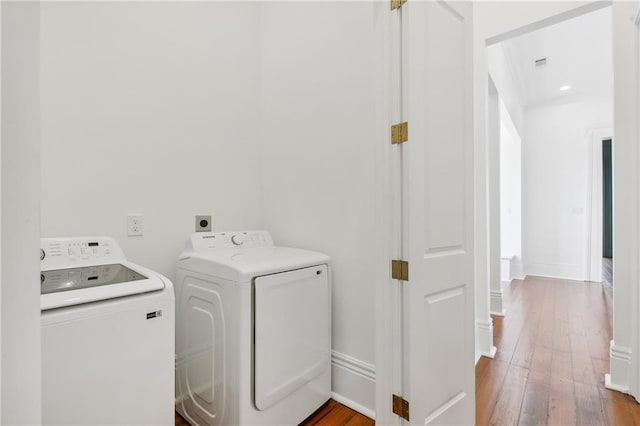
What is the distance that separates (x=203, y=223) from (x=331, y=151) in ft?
3.02

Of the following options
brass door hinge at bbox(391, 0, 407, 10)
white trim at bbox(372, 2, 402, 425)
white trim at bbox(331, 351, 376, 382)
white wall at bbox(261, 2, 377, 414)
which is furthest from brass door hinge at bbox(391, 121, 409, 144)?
white trim at bbox(331, 351, 376, 382)

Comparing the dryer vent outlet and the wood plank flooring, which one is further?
the dryer vent outlet

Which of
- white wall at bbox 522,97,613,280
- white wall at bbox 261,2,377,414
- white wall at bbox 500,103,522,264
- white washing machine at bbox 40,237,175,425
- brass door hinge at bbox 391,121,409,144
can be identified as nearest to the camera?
white washing machine at bbox 40,237,175,425

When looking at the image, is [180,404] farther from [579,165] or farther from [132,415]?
[579,165]

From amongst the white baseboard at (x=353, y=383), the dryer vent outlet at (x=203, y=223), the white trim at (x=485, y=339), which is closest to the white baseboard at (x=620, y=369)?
the white trim at (x=485, y=339)

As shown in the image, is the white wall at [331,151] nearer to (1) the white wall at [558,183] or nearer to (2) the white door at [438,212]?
(2) the white door at [438,212]

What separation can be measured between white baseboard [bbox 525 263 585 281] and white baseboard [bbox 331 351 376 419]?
482 centimetres

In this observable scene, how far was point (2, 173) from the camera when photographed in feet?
1.08

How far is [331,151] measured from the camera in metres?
1.91

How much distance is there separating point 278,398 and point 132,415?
626mm

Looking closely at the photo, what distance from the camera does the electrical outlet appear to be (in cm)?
167

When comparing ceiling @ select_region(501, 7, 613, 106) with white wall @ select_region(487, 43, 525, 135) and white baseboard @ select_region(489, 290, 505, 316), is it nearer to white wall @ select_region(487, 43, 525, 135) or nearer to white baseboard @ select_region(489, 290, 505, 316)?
white wall @ select_region(487, 43, 525, 135)

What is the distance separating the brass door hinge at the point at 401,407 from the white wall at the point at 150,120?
138 centimetres

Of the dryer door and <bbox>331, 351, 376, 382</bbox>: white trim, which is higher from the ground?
the dryer door
